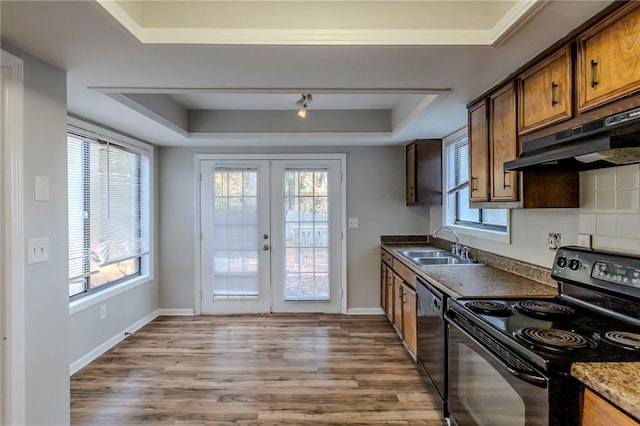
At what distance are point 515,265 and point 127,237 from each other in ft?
12.3

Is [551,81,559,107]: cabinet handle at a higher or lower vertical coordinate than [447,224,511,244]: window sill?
higher


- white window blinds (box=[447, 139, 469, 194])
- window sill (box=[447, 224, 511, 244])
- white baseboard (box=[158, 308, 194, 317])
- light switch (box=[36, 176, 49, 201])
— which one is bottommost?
white baseboard (box=[158, 308, 194, 317])

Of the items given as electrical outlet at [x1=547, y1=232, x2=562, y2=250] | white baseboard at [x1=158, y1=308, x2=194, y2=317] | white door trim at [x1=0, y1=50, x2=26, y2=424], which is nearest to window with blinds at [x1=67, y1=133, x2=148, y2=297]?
white baseboard at [x1=158, y1=308, x2=194, y2=317]

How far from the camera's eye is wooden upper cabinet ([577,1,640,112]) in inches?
51.6

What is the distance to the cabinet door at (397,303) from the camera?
11.5 ft

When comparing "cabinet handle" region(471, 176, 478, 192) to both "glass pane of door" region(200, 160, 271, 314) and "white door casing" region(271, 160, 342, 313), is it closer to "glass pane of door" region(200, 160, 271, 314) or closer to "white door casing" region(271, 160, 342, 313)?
"white door casing" region(271, 160, 342, 313)

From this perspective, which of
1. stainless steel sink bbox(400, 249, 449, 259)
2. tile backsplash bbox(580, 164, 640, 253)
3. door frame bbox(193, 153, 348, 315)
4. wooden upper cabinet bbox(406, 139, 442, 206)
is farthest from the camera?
door frame bbox(193, 153, 348, 315)

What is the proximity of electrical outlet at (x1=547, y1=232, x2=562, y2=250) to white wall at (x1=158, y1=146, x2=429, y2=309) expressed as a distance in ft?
7.71

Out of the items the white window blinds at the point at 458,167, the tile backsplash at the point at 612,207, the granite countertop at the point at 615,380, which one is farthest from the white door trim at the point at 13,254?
→ the white window blinds at the point at 458,167

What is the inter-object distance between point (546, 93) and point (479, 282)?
119 centimetres

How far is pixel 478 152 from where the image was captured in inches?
101

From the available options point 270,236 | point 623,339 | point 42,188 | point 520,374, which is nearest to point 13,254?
point 42,188

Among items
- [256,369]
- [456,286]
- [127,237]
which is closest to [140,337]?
[127,237]

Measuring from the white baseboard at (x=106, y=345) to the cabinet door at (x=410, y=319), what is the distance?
2.78 m
